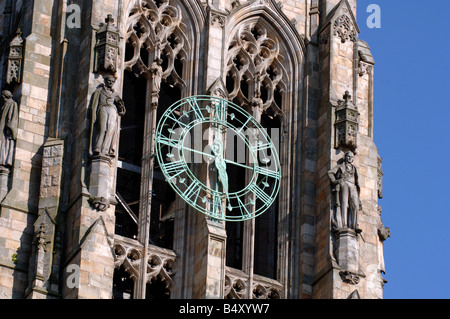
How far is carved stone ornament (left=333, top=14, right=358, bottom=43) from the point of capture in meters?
60.4

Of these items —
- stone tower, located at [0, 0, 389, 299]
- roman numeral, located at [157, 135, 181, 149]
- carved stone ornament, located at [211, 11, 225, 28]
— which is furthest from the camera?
carved stone ornament, located at [211, 11, 225, 28]

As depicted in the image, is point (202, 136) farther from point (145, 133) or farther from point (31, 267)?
point (31, 267)

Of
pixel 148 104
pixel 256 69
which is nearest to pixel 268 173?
pixel 256 69

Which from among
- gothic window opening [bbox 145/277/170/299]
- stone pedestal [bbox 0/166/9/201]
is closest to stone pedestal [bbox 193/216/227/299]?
gothic window opening [bbox 145/277/170/299]

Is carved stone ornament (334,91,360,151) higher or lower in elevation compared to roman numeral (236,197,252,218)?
higher

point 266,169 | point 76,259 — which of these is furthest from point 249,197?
point 76,259

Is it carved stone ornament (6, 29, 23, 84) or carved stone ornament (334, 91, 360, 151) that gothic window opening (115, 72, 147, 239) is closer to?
carved stone ornament (6, 29, 23, 84)

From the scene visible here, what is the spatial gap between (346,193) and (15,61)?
25.0 ft

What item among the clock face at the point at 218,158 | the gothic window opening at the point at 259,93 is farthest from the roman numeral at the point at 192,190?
the gothic window opening at the point at 259,93

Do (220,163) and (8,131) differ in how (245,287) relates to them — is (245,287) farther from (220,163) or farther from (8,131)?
(8,131)

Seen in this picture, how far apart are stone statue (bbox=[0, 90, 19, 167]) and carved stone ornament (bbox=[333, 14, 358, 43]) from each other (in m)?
8.51

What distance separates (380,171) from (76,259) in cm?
953

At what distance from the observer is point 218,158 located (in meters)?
57.0

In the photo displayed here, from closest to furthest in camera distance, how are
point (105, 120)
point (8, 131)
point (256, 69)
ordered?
1. point (105, 120)
2. point (8, 131)
3. point (256, 69)
